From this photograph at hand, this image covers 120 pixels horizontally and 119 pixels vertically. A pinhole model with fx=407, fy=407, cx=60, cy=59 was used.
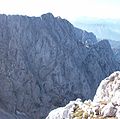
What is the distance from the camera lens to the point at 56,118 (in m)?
74.4

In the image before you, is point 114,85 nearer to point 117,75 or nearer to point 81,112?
point 117,75

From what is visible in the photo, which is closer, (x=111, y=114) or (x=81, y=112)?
(x=111, y=114)

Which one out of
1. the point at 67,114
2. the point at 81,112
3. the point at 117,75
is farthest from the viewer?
the point at 117,75

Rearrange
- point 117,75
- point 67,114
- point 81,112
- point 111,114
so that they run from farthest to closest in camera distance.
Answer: point 117,75 < point 67,114 < point 81,112 < point 111,114

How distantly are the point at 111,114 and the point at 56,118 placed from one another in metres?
20.1

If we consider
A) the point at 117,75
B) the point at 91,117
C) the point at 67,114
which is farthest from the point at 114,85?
the point at 91,117

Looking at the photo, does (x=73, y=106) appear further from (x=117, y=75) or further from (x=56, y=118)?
(x=117, y=75)

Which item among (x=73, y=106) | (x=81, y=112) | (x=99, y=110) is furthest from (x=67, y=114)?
(x=99, y=110)

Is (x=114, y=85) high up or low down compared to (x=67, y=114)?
up

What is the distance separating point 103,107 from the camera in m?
59.0

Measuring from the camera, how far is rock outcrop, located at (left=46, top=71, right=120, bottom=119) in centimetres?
5625

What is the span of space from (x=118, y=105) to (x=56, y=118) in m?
20.1

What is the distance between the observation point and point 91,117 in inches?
2302

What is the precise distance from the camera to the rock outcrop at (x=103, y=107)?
56250 millimetres
